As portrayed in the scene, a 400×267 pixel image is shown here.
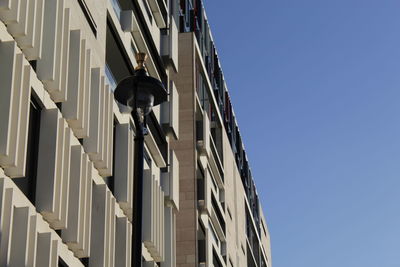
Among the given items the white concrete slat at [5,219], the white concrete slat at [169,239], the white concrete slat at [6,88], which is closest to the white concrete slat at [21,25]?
the white concrete slat at [6,88]

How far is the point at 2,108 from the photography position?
18219 mm

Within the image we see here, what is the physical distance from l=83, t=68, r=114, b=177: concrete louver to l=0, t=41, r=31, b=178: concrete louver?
492 cm

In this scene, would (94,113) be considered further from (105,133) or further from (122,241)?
(122,241)

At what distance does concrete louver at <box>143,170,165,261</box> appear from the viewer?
95.6 feet

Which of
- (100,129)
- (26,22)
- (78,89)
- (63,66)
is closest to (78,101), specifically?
(78,89)

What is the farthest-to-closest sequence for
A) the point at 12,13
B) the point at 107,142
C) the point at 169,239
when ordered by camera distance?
the point at 169,239, the point at 107,142, the point at 12,13

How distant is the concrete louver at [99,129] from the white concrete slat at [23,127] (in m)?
4.75

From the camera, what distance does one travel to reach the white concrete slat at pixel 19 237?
59.3 ft

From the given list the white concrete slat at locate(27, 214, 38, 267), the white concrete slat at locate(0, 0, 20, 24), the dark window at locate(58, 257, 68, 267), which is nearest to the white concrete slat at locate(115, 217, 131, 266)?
the dark window at locate(58, 257, 68, 267)

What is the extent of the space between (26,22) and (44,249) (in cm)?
490

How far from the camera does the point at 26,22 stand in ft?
65.1

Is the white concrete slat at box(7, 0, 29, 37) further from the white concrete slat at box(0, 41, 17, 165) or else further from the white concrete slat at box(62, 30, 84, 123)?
the white concrete slat at box(62, 30, 84, 123)

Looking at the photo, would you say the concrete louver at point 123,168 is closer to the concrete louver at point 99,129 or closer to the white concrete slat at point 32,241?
the concrete louver at point 99,129

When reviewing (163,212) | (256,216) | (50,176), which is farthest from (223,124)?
(50,176)
